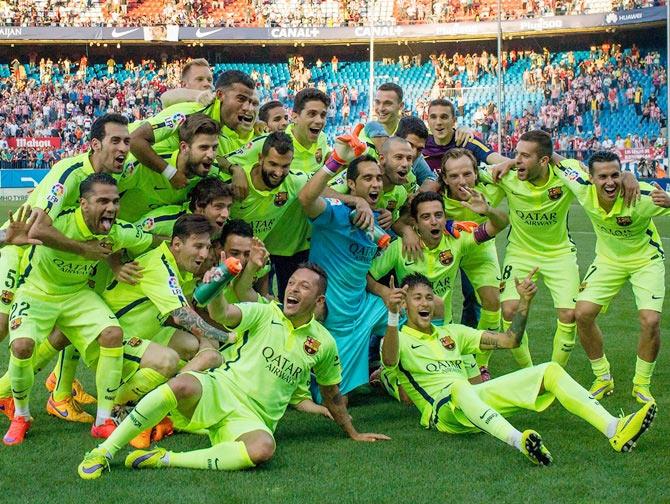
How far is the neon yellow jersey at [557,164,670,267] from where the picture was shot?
830 cm

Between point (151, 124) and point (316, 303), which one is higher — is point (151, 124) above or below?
above

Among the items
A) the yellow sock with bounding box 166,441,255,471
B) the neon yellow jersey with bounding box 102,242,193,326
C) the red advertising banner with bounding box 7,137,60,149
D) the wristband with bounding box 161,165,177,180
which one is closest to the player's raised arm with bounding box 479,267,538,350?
the yellow sock with bounding box 166,441,255,471

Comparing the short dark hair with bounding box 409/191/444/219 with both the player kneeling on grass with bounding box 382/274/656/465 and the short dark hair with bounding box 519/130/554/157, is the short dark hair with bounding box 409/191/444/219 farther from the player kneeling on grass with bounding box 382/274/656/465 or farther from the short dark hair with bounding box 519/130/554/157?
the short dark hair with bounding box 519/130/554/157

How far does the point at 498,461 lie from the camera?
20.7 ft

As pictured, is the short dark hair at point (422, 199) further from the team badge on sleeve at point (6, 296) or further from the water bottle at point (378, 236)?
the team badge on sleeve at point (6, 296)

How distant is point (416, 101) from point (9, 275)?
37.3 m

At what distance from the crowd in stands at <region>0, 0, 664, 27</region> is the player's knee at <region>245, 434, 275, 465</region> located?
38.7m

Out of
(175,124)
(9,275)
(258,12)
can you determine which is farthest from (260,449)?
(258,12)

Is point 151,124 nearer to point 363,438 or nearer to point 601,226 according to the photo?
point 363,438

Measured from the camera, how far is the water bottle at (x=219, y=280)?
585 centimetres

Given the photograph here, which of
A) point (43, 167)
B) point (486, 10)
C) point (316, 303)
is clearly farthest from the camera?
point (486, 10)

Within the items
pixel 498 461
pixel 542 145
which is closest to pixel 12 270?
pixel 498 461

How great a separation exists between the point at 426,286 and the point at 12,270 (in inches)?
125

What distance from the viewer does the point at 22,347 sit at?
269 inches
